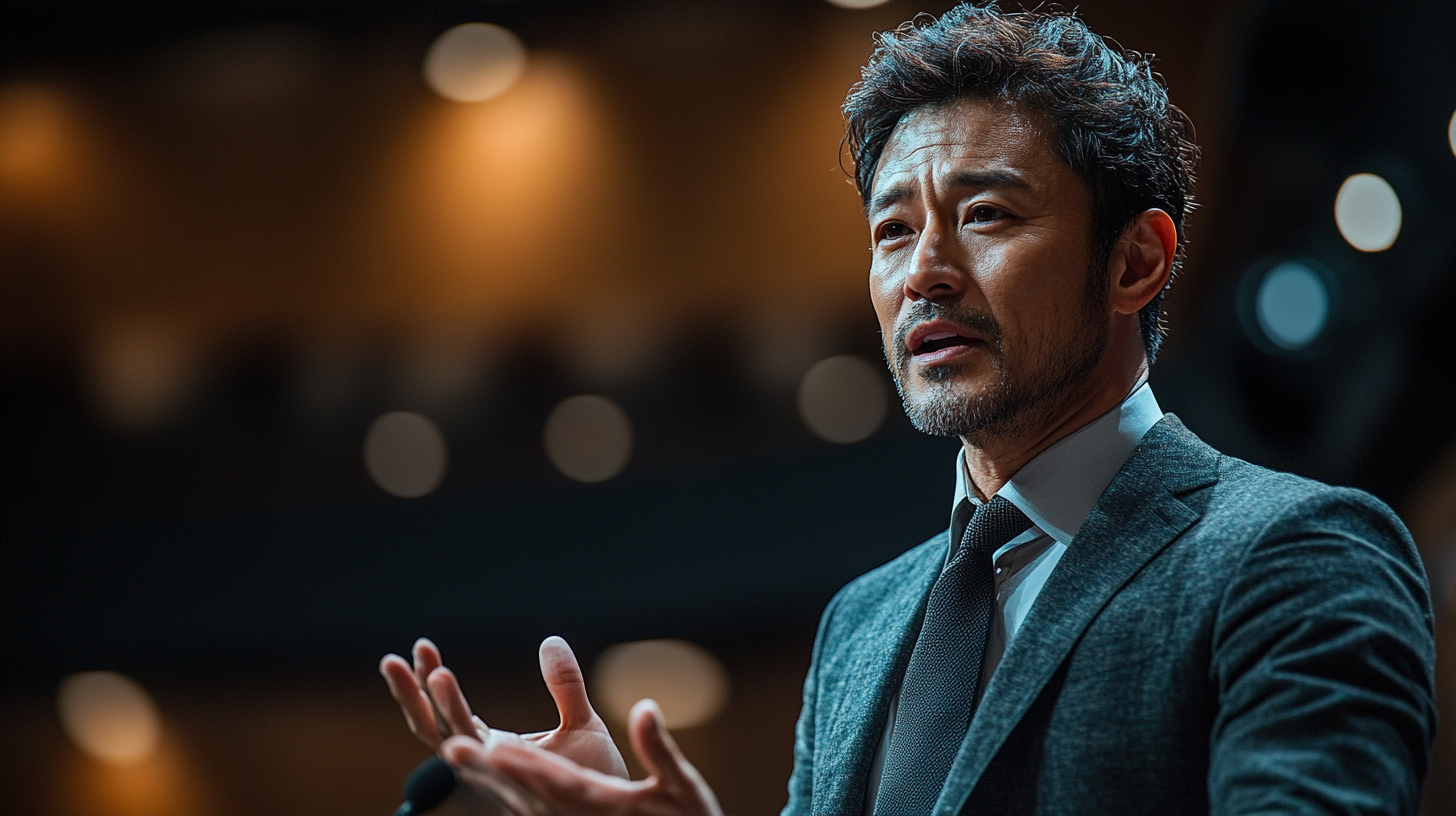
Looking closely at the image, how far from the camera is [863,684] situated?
1445mm

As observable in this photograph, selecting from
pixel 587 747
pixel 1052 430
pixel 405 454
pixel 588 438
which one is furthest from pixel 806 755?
pixel 405 454

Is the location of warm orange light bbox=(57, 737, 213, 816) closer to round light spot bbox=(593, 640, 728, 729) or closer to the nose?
round light spot bbox=(593, 640, 728, 729)

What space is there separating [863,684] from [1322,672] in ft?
1.86

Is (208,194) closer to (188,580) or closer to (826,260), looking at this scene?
(188,580)

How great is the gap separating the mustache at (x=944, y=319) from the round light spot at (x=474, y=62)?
15.7ft

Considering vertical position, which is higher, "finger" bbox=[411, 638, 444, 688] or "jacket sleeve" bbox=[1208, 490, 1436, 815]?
"finger" bbox=[411, 638, 444, 688]

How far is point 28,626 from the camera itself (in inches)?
245

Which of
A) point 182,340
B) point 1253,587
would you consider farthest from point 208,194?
point 1253,587

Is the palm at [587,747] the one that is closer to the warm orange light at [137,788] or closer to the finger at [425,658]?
the finger at [425,658]

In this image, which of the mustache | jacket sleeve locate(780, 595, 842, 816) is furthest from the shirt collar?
jacket sleeve locate(780, 595, 842, 816)

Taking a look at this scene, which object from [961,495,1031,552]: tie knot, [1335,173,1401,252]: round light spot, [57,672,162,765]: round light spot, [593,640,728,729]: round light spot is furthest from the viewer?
[57,672,162,765]: round light spot

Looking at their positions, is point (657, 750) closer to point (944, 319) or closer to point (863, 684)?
point (863, 684)

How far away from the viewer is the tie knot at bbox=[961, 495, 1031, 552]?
1354 mm

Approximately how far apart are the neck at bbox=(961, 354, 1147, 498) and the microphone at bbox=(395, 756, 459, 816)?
0.71 meters
